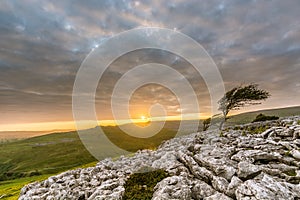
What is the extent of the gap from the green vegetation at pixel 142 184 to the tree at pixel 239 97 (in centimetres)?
3867

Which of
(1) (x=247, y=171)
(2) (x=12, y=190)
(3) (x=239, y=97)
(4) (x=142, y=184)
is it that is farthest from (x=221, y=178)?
(2) (x=12, y=190)

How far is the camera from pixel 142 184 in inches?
726

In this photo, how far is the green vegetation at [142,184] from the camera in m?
16.4

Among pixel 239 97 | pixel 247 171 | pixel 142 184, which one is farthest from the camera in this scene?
pixel 239 97

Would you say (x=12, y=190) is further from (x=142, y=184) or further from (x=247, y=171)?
(x=247, y=171)

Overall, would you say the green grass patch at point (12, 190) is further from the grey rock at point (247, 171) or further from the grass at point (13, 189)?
the grey rock at point (247, 171)

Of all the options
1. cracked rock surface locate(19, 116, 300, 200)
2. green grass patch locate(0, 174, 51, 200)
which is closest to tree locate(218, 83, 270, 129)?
cracked rock surface locate(19, 116, 300, 200)

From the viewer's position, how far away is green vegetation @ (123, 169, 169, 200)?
644 inches

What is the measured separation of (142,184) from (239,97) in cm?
4644

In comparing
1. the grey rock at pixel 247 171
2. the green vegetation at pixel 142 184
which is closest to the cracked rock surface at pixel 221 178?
the grey rock at pixel 247 171

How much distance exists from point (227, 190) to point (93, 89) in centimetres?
3237

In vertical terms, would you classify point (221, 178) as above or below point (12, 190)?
above

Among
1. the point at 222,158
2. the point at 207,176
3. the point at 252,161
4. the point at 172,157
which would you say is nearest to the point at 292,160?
the point at 252,161

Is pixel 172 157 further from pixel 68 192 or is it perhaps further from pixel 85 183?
pixel 68 192
